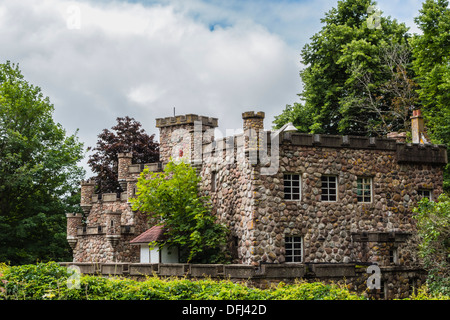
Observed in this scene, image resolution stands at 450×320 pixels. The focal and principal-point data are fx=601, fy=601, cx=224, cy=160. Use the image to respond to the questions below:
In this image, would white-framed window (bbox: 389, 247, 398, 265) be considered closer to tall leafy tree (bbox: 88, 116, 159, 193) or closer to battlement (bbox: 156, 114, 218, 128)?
battlement (bbox: 156, 114, 218, 128)

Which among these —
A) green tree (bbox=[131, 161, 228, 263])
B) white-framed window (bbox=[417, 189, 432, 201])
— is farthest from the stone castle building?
green tree (bbox=[131, 161, 228, 263])

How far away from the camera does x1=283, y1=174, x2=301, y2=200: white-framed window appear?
25672 mm

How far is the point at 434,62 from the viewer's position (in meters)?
35.1

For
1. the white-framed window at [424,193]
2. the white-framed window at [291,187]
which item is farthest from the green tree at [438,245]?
the white-framed window at [291,187]

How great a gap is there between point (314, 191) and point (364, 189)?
272 cm

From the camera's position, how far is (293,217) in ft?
83.5

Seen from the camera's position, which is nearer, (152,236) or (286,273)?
(286,273)

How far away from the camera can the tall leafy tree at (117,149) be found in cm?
4488

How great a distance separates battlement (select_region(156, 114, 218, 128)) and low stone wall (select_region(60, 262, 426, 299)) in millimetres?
11297

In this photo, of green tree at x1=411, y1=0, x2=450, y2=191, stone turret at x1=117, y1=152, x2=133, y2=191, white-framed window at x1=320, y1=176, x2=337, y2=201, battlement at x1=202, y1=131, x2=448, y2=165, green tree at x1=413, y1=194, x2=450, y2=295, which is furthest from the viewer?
stone turret at x1=117, y1=152, x2=133, y2=191

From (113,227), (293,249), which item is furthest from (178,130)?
(293,249)

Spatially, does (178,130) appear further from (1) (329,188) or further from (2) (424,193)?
(2) (424,193)

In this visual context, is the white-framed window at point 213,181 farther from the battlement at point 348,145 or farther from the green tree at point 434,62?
the green tree at point 434,62
